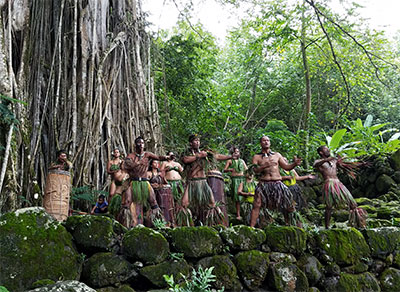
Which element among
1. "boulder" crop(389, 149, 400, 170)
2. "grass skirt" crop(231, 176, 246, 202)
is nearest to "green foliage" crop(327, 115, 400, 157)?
"boulder" crop(389, 149, 400, 170)

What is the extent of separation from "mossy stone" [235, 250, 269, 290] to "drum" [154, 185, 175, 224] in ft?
6.27

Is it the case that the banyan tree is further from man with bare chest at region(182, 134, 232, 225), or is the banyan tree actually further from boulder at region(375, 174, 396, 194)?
boulder at region(375, 174, 396, 194)

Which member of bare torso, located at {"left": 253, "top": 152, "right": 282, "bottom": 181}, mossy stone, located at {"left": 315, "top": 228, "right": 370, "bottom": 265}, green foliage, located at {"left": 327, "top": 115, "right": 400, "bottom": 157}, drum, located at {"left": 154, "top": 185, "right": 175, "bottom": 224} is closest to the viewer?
mossy stone, located at {"left": 315, "top": 228, "right": 370, "bottom": 265}

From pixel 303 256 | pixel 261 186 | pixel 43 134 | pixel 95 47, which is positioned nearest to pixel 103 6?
pixel 95 47

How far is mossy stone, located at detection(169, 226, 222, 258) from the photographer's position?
10.8 feet

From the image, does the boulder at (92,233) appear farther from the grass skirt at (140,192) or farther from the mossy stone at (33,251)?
the grass skirt at (140,192)

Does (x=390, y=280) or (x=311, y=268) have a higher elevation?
(x=311, y=268)

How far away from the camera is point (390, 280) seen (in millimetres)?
4027

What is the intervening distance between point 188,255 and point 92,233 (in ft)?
2.78

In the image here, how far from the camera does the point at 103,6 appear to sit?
698 centimetres

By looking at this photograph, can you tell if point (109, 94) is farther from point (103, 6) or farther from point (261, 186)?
point (261, 186)

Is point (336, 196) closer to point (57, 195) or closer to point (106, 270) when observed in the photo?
point (106, 270)

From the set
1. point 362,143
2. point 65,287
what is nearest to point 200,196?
point 65,287

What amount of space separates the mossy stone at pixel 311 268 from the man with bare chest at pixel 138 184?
1857 millimetres
